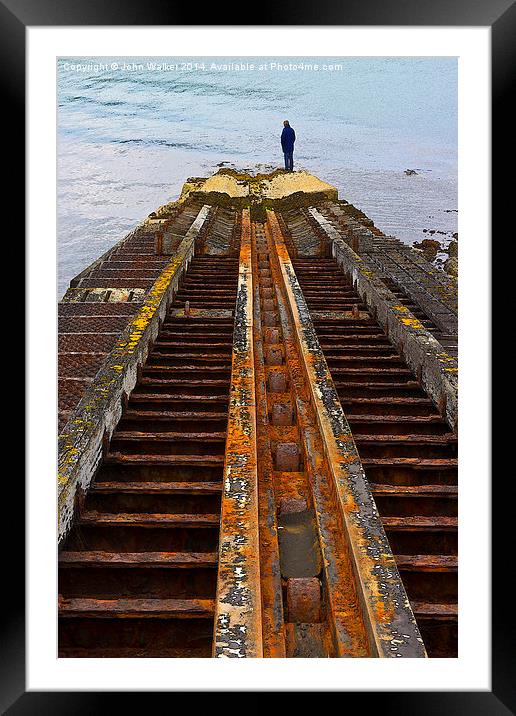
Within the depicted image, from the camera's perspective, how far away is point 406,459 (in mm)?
3719

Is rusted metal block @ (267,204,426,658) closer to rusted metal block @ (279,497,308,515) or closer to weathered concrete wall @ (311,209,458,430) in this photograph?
rusted metal block @ (279,497,308,515)

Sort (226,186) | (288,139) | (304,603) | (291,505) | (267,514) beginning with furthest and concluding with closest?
(226,186)
(288,139)
(291,505)
(267,514)
(304,603)

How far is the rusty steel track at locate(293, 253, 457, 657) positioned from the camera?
9.32ft

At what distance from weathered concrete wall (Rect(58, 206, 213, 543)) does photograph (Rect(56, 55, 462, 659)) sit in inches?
0.7

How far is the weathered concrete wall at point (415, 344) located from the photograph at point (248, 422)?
0.02 metres

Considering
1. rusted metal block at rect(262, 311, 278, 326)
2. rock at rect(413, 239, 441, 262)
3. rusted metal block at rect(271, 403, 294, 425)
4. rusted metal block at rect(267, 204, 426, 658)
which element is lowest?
rusted metal block at rect(267, 204, 426, 658)

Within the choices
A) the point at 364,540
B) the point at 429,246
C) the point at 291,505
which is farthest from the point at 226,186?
the point at 364,540

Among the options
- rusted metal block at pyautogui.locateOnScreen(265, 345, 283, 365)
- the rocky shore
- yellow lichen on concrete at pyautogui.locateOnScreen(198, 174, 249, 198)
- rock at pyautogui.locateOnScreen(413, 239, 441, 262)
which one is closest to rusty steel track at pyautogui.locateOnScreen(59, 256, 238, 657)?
rusted metal block at pyautogui.locateOnScreen(265, 345, 283, 365)

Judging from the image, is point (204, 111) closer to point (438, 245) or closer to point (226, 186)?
point (438, 245)

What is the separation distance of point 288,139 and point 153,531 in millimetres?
13171

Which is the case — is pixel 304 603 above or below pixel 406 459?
below
